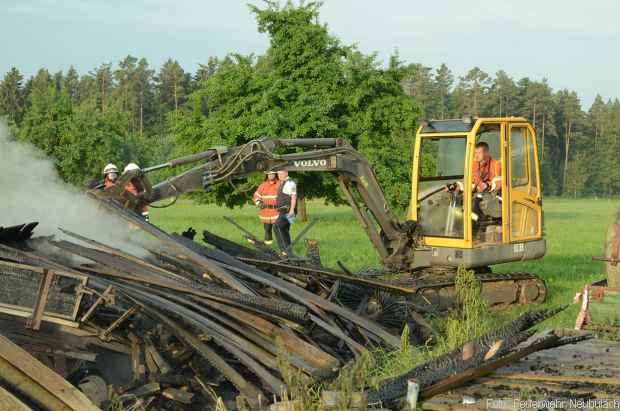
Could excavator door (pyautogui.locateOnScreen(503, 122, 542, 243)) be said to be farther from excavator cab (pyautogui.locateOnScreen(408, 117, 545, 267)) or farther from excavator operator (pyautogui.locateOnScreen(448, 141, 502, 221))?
excavator operator (pyautogui.locateOnScreen(448, 141, 502, 221))

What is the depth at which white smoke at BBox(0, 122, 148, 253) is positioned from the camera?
910 cm

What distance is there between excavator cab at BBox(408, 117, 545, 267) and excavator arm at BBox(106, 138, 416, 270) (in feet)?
1.53

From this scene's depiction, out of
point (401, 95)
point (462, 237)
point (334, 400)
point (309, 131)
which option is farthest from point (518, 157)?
point (401, 95)

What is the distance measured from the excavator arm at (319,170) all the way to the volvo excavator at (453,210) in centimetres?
2

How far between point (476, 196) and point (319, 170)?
2.56 m

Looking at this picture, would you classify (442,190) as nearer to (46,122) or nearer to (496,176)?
(496,176)

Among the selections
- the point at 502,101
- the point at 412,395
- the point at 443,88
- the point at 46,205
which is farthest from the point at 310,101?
the point at 443,88

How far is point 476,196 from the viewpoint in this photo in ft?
43.2

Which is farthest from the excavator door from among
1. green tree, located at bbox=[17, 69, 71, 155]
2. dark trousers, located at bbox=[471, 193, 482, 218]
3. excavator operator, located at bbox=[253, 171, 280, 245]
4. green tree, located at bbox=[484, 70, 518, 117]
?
green tree, located at bbox=[484, 70, 518, 117]

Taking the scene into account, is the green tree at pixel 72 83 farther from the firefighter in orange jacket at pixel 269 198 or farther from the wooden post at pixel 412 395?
the wooden post at pixel 412 395

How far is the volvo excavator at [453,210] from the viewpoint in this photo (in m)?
13.0

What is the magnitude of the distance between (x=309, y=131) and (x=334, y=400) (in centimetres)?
3070

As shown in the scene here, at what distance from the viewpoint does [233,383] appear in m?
6.72

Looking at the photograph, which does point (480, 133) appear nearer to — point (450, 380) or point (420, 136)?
point (420, 136)
